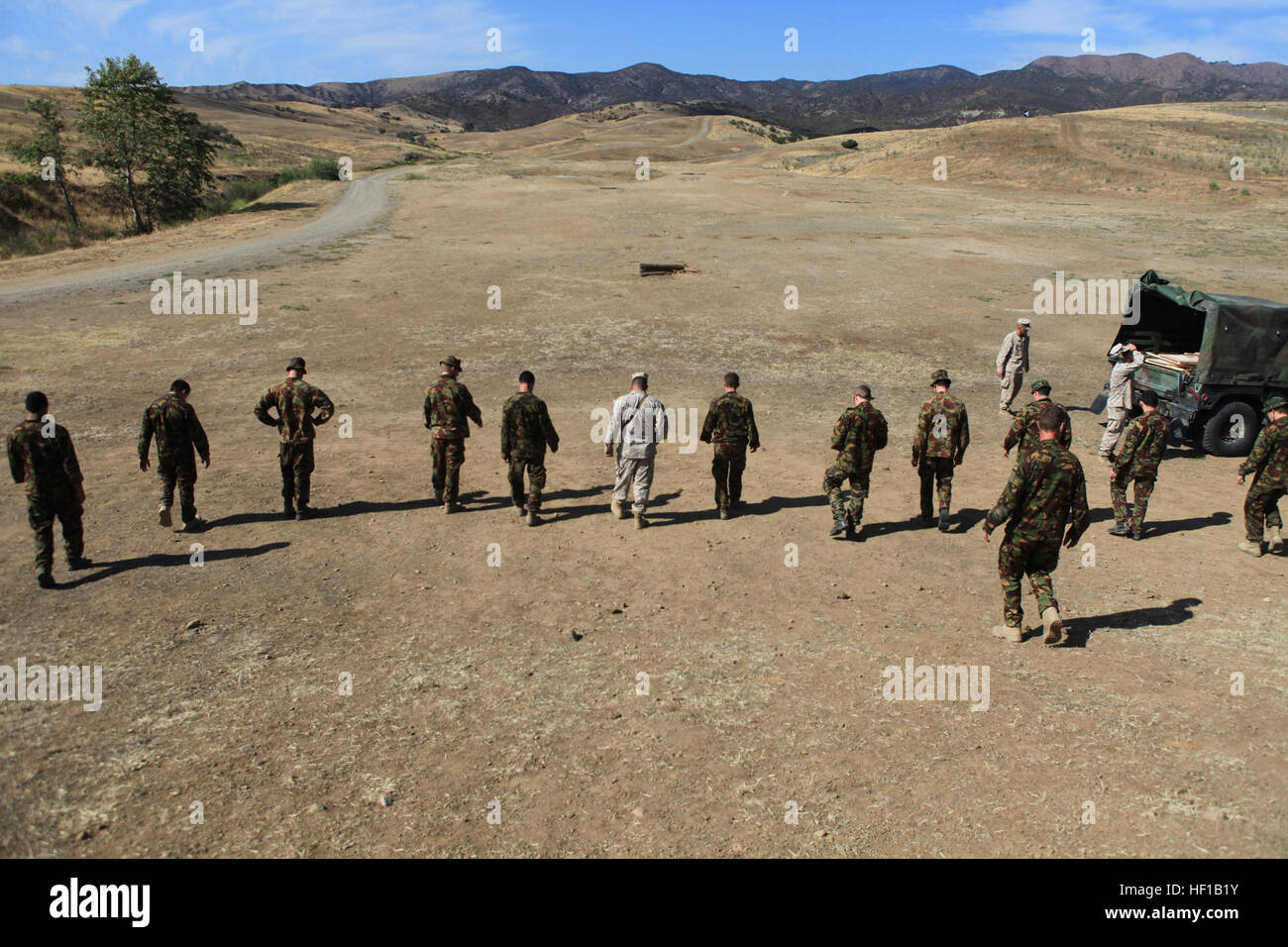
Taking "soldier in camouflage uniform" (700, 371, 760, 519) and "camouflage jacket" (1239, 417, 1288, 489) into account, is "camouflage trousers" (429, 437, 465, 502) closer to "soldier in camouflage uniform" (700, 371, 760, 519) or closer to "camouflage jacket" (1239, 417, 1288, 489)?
"soldier in camouflage uniform" (700, 371, 760, 519)

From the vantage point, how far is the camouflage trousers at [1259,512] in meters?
9.84

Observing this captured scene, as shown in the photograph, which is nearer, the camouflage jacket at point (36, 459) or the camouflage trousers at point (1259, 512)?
the camouflage jacket at point (36, 459)

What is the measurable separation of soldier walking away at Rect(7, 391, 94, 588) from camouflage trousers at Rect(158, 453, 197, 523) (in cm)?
114

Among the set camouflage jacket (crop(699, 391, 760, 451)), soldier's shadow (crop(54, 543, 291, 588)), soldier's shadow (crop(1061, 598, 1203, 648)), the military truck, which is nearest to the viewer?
soldier's shadow (crop(1061, 598, 1203, 648))

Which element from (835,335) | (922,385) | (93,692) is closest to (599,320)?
(835,335)

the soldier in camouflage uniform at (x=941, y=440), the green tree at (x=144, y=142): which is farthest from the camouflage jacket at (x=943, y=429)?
the green tree at (x=144, y=142)

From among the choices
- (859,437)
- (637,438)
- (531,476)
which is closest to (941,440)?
(859,437)

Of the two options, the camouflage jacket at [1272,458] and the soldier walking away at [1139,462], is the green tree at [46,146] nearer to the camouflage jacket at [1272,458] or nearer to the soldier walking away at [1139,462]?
the soldier walking away at [1139,462]

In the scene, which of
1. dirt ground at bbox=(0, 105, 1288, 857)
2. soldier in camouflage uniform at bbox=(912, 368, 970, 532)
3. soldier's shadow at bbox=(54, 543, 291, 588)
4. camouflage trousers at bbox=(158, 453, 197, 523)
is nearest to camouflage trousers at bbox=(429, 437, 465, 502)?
dirt ground at bbox=(0, 105, 1288, 857)

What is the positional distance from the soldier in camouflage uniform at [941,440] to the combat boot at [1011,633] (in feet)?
9.09

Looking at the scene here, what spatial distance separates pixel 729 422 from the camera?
432 inches

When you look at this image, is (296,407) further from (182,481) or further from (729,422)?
(729,422)

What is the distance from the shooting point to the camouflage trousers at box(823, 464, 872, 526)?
10393 mm

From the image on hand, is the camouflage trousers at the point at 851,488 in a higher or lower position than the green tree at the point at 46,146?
lower
